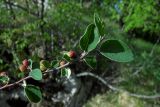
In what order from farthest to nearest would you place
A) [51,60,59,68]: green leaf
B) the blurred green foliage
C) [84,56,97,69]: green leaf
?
the blurred green foliage, [51,60,59,68]: green leaf, [84,56,97,69]: green leaf

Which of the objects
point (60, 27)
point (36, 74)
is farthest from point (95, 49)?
point (60, 27)

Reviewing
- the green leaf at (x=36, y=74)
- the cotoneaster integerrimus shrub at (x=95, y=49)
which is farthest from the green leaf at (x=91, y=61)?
the green leaf at (x=36, y=74)

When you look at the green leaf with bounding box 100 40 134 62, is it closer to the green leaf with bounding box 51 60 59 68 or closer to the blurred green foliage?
the green leaf with bounding box 51 60 59 68

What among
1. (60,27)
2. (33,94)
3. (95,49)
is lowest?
(60,27)

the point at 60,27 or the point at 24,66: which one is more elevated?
the point at 24,66

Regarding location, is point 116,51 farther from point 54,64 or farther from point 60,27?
point 60,27

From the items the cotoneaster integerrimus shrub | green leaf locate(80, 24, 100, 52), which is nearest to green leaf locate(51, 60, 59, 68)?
the cotoneaster integerrimus shrub

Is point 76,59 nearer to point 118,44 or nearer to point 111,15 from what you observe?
point 118,44
